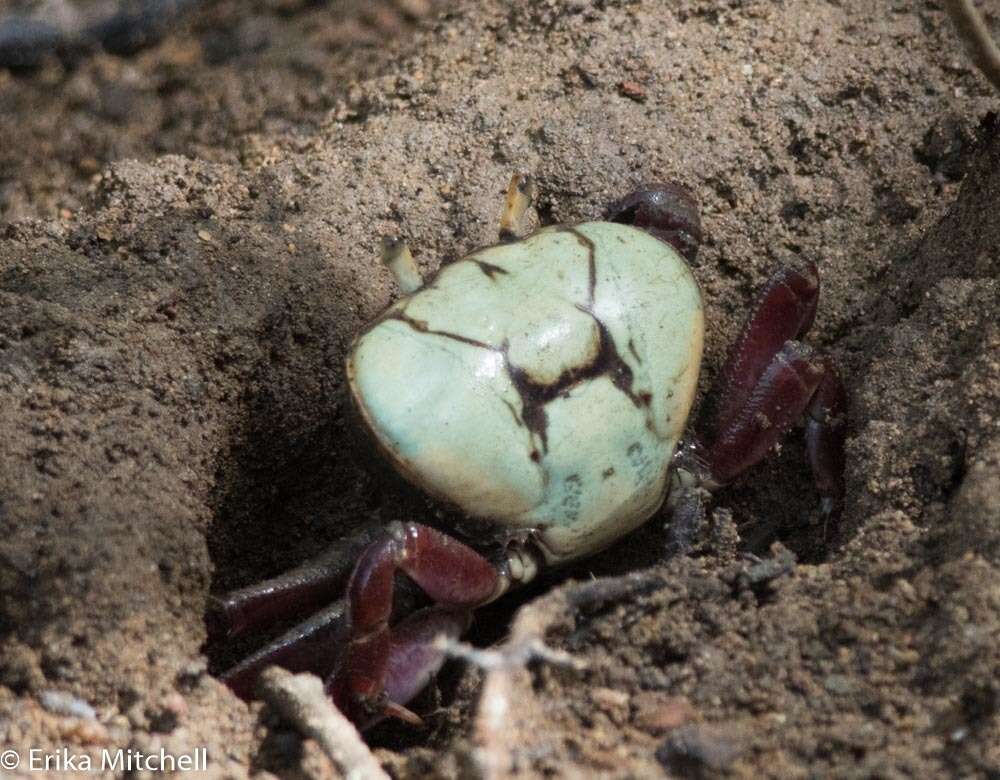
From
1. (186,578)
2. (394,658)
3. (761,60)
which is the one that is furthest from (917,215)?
(186,578)

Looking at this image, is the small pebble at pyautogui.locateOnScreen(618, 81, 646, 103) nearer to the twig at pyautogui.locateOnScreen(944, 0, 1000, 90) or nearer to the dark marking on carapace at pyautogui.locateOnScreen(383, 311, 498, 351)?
the twig at pyautogui.locateOnScreen(944, 0, 1000, 90)

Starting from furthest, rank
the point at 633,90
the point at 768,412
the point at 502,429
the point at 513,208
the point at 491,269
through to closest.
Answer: the point at 633,90
the point at 768,412
the point at 513,208
the point at 491,269
the point at 502,429

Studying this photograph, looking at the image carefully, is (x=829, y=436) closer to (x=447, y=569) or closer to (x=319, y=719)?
(x=447, y=569)

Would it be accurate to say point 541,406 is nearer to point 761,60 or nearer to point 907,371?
point 907,371

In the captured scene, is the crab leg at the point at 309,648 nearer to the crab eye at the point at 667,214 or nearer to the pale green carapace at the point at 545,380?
the pale green carapace at the point at 545,380

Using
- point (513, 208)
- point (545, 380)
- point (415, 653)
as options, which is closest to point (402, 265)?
point (513, 208)

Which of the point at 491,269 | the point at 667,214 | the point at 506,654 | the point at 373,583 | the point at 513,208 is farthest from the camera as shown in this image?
the point at 667,214
